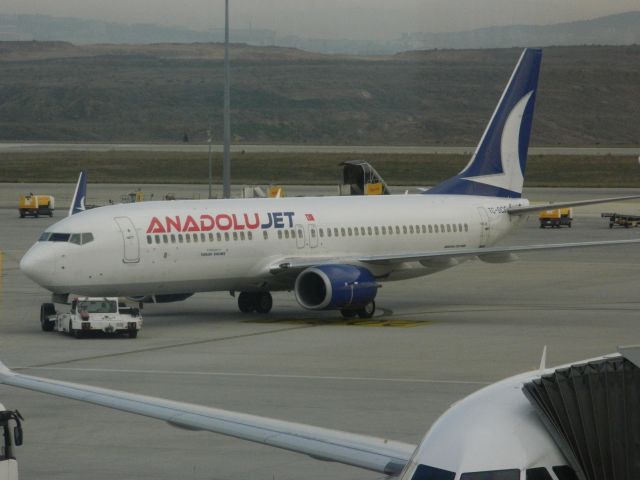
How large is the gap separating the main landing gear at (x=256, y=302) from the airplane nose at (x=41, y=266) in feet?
23.9

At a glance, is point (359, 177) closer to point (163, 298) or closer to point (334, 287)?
point (163, 298)

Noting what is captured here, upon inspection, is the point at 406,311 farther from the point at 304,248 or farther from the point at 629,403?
the point at 629,403

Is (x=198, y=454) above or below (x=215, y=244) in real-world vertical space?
below

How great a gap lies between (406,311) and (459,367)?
1206 cm

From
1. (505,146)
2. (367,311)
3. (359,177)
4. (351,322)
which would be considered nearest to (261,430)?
(351,322)

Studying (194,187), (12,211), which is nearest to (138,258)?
(12,211)

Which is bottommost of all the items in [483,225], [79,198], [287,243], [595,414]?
[595,414]

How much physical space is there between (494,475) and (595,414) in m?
1.21

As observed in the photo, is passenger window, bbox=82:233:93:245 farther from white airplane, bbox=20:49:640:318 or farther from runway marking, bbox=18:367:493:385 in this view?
runway marking, bbox=18:367:493:385

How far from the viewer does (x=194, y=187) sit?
113 meters

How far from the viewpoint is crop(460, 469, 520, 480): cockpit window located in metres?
11.4

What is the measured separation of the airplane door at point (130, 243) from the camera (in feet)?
127

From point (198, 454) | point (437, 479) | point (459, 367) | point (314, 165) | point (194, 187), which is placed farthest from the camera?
point (314, 165)

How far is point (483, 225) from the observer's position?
47125 millimetres
